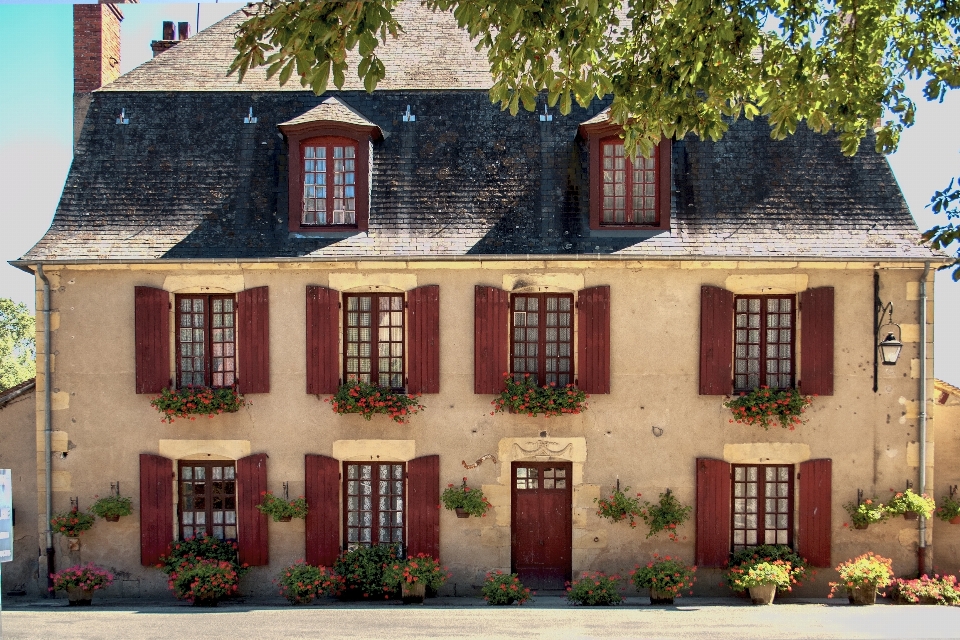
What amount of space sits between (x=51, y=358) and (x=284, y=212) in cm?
390

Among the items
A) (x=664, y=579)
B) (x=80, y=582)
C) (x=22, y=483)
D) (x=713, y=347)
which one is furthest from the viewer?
(x=22, y=483)

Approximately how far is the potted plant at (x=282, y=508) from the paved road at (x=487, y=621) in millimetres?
1206

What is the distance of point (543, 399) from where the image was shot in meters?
11.7

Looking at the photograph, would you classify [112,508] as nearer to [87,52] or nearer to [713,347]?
[87,52]

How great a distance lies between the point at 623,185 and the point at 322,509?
632 cm

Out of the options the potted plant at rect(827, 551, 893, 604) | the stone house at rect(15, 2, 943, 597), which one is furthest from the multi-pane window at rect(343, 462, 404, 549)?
the potted plant at rect(827, 551, 893, 604)

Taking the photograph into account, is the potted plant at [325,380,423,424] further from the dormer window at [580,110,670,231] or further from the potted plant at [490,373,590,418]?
the dormer window at [580,110,670,231]

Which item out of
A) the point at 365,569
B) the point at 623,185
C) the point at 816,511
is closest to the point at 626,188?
the point at 623,185

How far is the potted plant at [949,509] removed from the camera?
11.9 metres

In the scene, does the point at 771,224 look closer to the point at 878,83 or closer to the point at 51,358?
the point at 878,83

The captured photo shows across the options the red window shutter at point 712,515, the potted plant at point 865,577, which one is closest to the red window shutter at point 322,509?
the red window shutter at point 712,515

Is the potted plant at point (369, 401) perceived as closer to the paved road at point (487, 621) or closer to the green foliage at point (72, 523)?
the paved road at point (487, 621)

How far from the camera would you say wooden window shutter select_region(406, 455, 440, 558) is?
11977 mm

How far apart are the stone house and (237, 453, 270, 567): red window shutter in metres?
0.04
